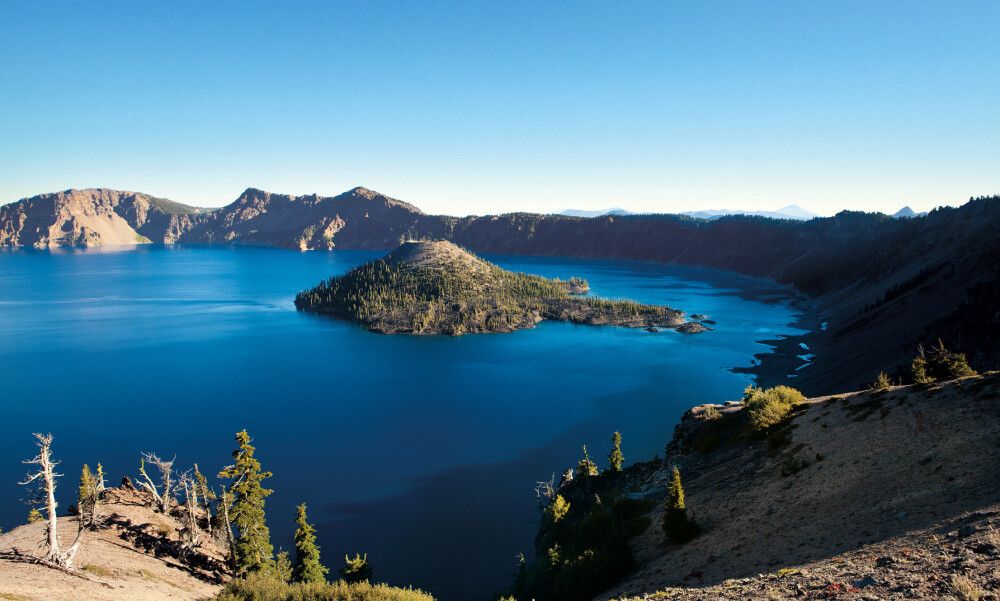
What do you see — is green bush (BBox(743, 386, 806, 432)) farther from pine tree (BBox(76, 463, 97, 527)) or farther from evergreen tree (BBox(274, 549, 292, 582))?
pine tree (BBox(76, 463, 97, 527))

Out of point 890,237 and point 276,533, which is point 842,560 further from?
point 890,237

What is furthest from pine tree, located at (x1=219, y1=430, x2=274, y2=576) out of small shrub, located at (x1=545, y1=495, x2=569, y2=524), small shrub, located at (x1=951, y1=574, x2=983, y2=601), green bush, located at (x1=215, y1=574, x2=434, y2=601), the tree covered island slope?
the tree covered island slope

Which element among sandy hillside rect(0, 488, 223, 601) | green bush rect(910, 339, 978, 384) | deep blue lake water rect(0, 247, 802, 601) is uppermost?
green bush rect(910, 339, 978, 384)

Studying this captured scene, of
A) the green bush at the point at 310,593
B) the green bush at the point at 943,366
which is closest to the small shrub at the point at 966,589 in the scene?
the green bush at the point at 310,593

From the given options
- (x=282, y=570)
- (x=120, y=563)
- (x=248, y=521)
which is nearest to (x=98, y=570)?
(x=120, y=563)

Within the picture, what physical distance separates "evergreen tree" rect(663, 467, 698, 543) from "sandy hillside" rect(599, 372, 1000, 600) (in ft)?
2.39

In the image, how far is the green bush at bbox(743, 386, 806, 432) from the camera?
41.5 metres

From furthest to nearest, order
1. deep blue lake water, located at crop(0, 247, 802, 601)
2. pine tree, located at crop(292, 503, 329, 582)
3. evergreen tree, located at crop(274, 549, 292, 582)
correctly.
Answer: deep blue lake water, located at crop(0, 247, 802, 601) < pine tree, located at crop(292, 503, 329, 582) < evergreen tree, located at crop(274, 549, 292, 582)

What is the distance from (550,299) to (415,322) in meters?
52.2

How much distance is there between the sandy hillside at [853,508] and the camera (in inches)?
714

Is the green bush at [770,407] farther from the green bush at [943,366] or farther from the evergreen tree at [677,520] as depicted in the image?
the evergreen tree at [677,520]

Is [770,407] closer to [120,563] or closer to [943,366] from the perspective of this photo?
[943,366]

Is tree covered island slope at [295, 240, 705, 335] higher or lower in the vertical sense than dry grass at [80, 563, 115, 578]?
higher

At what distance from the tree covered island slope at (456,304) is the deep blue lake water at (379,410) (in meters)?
9.03
